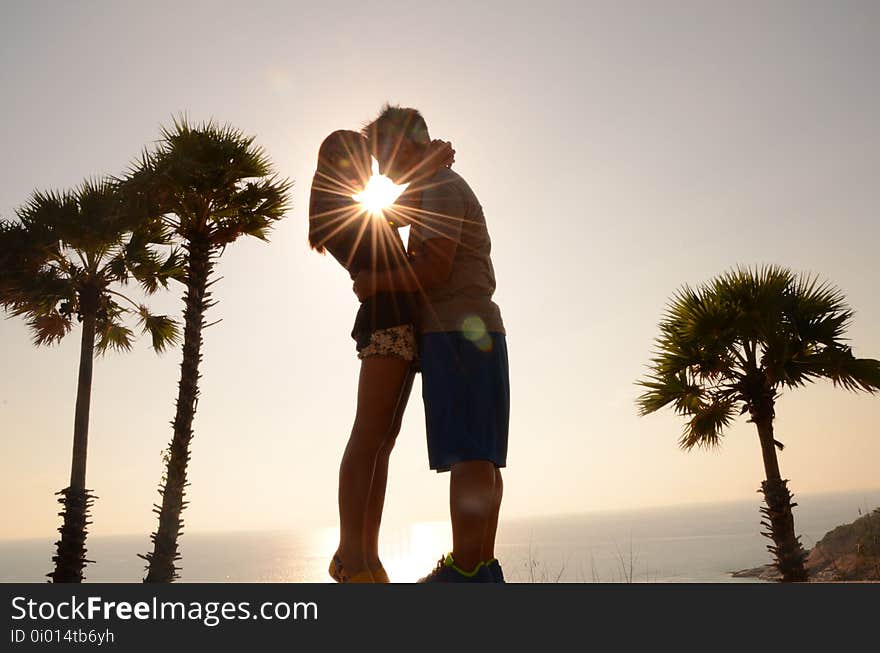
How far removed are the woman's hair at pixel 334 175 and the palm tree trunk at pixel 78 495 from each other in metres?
12.5

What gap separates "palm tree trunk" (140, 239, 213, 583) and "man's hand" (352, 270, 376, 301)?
10.4 metres

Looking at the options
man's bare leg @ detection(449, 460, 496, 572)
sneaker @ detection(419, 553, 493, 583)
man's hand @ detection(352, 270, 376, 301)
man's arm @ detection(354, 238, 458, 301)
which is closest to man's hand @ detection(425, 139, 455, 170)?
man's arm @ detection(354, 238, 458, 301)

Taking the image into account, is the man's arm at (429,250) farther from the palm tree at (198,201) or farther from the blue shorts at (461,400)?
the palm tree at (198,201)

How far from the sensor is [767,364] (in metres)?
11.4

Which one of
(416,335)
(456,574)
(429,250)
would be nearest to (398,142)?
(429,250)

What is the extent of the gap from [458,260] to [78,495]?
13086 mm

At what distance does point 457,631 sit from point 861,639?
0.90 meters

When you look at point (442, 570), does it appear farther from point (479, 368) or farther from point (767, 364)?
point (767, 364)

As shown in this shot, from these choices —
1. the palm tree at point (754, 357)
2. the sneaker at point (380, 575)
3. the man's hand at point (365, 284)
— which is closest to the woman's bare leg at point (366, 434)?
the sneaker at point (380, 575)

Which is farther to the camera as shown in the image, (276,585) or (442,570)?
(442,570)

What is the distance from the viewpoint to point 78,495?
42.8 feet

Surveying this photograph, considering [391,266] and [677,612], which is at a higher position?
[391,266]

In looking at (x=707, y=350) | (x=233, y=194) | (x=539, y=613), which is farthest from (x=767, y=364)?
(x=539, y=613)

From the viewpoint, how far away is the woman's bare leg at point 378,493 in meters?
2.47
